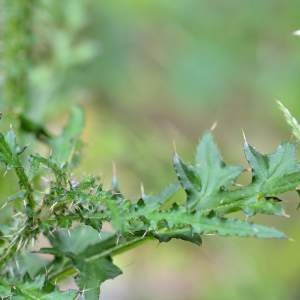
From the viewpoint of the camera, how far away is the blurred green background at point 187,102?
11.9 feet

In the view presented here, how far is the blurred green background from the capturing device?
3.61 meters

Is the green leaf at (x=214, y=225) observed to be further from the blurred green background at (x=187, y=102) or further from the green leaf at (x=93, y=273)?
the blurred green background at (x=187, y=102)

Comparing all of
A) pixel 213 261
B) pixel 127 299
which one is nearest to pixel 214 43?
pixel 213 261

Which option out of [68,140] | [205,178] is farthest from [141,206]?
[68,140]

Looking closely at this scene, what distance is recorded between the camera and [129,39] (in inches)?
179

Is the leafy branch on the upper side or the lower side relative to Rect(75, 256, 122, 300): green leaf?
upper

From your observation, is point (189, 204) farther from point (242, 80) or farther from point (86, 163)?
point (242, 80)

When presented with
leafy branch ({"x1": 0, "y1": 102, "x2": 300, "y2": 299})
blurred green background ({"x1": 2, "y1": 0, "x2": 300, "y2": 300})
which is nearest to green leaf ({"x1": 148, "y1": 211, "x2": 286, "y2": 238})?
leafy branch ({"x1": 0, "y1": 102, "x2": 300, "y2": 299})

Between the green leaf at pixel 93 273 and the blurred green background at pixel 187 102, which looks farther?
the blurred green background at pixel 187 102

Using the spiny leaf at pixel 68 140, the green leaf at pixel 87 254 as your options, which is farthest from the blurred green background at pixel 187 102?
the green leaf at pixel 87 254

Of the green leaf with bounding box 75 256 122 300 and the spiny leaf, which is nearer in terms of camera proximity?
the green leaf with bounding box 75 256 122 300

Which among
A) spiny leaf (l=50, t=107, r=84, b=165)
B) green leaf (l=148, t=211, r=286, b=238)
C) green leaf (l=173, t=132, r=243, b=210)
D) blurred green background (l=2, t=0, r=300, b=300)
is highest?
green leaf (l=173, t=132, r=243, b=210)

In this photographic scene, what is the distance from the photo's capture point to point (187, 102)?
4.41 metres

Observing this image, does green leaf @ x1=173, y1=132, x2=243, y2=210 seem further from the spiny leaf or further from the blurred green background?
the blurred green background
